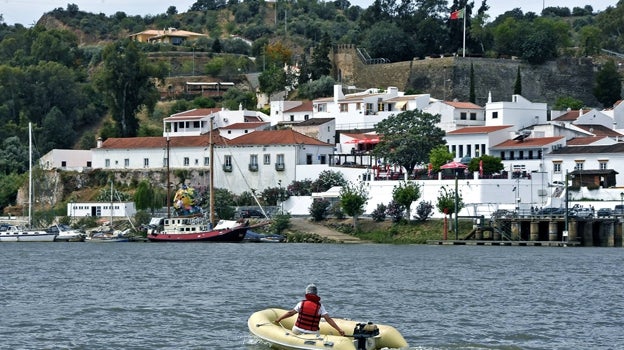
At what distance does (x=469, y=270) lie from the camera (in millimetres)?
68500

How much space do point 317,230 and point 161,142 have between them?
23.5 m

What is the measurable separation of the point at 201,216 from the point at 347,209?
11.1m

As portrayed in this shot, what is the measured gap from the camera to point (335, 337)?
3838 cm

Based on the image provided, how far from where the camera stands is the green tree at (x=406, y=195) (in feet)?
317

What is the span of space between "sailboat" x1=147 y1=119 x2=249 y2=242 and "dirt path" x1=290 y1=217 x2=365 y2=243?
156 inches

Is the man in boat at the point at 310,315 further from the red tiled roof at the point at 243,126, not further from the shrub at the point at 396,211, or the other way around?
the red tiled roof at the point at 243,126

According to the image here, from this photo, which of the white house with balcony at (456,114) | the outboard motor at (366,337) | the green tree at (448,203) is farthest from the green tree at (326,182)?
the outboard motor at (366,337)

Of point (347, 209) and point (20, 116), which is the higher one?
point (20, 116)

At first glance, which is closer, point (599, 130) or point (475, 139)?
point (475, 139)

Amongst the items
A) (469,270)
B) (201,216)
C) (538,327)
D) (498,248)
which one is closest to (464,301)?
(538,327)

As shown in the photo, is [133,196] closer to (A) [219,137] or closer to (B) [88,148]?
(A) [219,137]

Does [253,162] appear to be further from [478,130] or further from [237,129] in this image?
[478,130]

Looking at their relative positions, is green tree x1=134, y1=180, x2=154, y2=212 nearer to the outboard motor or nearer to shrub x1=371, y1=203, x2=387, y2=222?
shrub x1=371, y1=203, x2=387, y2=222

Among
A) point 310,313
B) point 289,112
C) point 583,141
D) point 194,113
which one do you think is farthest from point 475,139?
point 310,313
